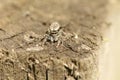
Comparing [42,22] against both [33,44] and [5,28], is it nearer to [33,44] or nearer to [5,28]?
[5,28]

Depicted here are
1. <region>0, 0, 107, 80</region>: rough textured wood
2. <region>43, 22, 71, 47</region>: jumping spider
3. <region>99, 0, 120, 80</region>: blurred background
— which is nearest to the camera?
<region>0, 0, 107, 80</region>: rough textured wood

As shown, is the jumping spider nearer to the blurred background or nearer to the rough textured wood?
the rough textured wood

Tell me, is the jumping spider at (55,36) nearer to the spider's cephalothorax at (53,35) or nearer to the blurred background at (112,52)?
the spider's cephalothorax at (53,35)

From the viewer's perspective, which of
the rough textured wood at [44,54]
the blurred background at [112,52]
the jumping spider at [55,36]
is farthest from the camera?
the blurred background at [112,52]

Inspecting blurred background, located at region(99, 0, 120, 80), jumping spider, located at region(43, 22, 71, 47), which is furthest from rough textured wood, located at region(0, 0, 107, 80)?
blurred background, located at region(99, 0, 120, 80)

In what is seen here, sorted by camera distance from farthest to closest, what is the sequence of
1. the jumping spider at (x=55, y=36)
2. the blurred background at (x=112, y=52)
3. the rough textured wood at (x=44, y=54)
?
the blurred background at (x=112, y=52) → the jumping spider at (x=55, y=36) → the rough textured wood at (x=44, y=54)

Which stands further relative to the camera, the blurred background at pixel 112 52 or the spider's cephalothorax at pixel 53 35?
the blurred background at pixel 112 52

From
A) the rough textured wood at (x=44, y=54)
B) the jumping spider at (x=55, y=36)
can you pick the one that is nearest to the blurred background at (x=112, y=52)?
the rough textured wood at (x=44, y=54)

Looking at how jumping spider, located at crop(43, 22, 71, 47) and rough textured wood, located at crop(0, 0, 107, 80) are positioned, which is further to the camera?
jumping spider, located at crop(43, 22, 71, 47)

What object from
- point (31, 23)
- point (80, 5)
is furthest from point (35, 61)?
point (80, 5)

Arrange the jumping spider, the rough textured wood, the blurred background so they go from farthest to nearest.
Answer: the blurred background, the jumping spider, the rough textured wood

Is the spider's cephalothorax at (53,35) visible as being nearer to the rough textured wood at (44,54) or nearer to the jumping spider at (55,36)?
the jumping spider at (55,36)
